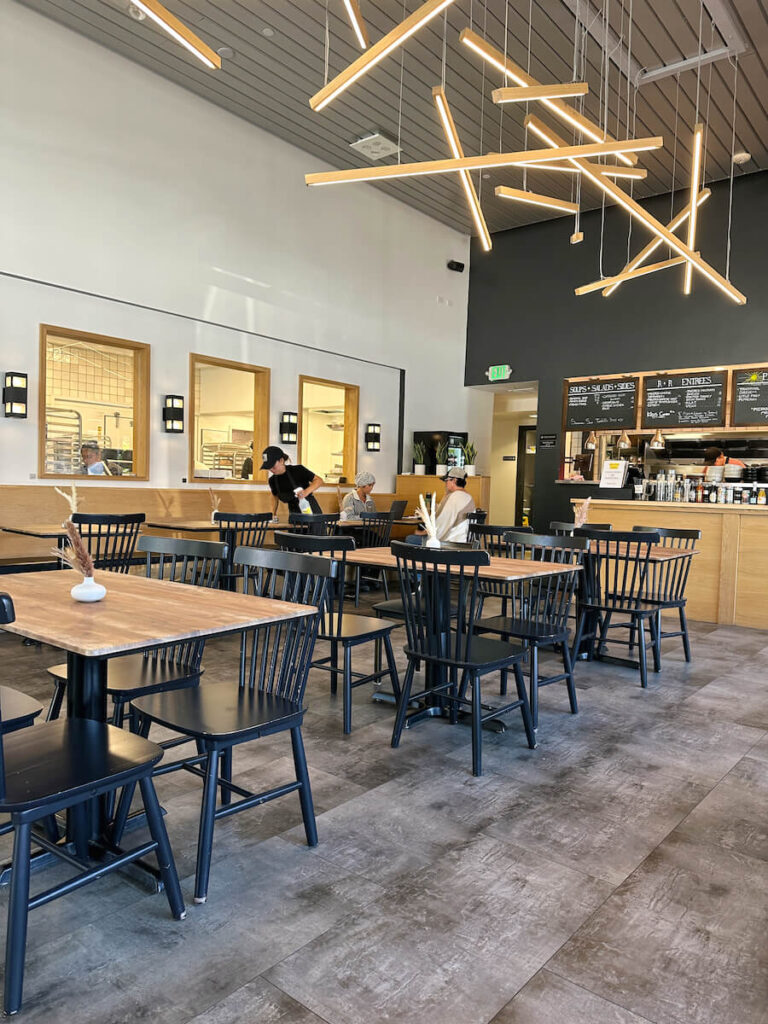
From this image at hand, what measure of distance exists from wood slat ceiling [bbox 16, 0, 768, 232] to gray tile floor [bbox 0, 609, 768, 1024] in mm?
4959

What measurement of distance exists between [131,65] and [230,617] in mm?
6126

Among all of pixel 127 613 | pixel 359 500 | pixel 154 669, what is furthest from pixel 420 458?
pixel 127 613

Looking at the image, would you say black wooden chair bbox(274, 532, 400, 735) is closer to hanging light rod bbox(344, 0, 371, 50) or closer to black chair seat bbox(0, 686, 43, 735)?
black chair seat bbox(0, 686, 43, 735)

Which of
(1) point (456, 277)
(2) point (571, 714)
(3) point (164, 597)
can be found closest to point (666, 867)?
(2) point (571, 714)

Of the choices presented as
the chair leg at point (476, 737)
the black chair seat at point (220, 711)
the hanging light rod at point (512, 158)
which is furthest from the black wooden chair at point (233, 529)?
the black chair seat at point (220, 711)

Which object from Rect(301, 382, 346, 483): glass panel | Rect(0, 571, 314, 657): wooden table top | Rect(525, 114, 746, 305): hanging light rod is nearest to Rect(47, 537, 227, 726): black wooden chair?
Rect(0, 571, 314, 657): wooden table top

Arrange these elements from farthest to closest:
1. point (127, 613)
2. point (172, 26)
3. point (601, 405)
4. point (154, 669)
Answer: point (601, 405), point (172, 26), point (154, 669), point (127, 613)

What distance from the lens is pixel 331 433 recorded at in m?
8.98

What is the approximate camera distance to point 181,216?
22.0ft

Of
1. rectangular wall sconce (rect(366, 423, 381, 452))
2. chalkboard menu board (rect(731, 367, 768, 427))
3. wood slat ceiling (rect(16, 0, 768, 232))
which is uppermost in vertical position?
wood slat ceiling (rect(16, 0, 768, 232))

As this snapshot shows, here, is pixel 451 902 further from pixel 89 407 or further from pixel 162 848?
pixel 89 407

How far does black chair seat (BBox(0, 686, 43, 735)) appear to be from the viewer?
1.91m

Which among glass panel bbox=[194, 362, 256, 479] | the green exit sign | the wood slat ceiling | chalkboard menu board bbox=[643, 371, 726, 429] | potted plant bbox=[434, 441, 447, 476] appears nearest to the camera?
the wood slat ceiling

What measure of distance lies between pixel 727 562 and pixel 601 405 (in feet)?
9.49
